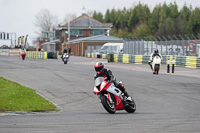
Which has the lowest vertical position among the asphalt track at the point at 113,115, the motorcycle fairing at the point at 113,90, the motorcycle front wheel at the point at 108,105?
the asphalt track at the point at 113,115

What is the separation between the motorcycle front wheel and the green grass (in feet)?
6.45

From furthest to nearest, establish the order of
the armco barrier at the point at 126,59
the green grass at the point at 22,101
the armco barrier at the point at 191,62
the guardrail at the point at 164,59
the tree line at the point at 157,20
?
the tree line at the point at 157,20 < the armco barrier at the point at 126,59 < the guardrail at the point at 164,59 < the armco barrier at the point at 191,62 < the green grass at the point at 22,101

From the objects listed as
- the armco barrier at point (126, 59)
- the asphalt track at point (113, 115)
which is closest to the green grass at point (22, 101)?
the asphalt track at point (113, 115)

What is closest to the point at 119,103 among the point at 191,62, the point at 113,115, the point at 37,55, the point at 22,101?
the point at 113,115

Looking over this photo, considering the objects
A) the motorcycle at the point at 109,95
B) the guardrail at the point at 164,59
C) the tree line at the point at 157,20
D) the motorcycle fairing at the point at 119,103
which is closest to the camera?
the motorcycle at the point at 109,95

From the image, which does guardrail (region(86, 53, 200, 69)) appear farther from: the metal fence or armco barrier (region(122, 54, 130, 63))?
Result: the metal fence

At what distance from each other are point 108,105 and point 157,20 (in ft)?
361

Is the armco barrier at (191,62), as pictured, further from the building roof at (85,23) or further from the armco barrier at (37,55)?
the building roof at (85,23)

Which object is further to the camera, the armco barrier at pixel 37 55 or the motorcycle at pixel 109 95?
the armco barrier at pixel 37 55

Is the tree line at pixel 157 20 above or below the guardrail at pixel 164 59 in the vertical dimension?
above

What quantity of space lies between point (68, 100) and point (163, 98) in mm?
3202

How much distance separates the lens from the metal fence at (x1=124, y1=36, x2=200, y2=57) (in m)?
35.4

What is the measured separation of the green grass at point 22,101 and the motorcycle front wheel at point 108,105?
1966 mm

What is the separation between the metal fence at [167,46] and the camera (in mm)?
35438
